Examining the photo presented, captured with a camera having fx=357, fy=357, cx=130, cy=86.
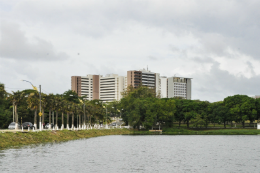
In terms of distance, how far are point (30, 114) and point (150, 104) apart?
168 feet

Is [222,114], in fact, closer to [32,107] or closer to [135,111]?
[135,111]

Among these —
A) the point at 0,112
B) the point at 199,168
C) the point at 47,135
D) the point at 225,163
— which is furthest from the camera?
the point at 0,112

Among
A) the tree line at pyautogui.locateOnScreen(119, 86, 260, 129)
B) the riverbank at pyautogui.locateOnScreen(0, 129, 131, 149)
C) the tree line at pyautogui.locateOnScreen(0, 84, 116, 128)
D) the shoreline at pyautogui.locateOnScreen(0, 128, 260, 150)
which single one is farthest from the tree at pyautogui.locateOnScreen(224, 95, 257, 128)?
the riverbank at pyautogui.locateOnScreen(0, 129, 131, 149)

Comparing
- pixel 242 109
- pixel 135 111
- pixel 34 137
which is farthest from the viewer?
pixel 242 109

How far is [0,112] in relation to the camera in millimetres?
119500

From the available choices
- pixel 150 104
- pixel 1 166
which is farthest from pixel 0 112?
pixel 1 166

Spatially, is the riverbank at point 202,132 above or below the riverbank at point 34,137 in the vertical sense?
below

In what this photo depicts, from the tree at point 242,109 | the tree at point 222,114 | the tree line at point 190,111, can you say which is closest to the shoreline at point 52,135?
the tree line at point 190,111

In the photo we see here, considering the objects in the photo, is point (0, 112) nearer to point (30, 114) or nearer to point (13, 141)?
point (30, 114)

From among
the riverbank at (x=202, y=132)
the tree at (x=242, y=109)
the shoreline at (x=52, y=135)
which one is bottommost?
the riverbank at (x=202, y=132)

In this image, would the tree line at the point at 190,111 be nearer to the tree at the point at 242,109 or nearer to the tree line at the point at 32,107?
the tree at the point at 242,109

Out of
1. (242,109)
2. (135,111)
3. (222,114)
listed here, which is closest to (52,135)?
(135,111)

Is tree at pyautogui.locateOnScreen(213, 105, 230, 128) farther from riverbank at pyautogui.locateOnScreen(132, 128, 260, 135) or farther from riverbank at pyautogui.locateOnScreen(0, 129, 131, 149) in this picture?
riverbank at pyautogui.locateOnScreen(0, 129, 131, 149)

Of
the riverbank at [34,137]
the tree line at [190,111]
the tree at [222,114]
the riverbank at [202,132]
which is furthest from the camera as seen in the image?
the tree at [222,114]
